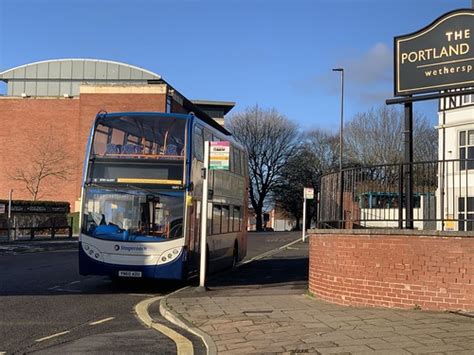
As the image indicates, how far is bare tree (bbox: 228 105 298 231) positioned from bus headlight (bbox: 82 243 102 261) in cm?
5332

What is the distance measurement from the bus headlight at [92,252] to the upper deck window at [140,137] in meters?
2.22

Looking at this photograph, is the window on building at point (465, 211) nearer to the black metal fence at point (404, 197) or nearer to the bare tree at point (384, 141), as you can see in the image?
the black metal fence at point (404, 197)

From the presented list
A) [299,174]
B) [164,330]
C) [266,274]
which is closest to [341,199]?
[164,330]

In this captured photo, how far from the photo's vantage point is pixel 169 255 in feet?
43.3

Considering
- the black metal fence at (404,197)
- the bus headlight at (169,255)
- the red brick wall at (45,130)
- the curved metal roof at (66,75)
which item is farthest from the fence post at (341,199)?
the curved metal roof at (66,75)

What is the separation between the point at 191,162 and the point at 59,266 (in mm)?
7759

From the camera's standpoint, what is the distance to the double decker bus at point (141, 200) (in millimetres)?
13266

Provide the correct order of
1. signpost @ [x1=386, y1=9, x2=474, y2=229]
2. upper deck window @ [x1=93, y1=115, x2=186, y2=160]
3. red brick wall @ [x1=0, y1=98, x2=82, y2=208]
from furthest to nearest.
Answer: red brick wall @ [x1=0, y1=98, x2=82, y2=208], upper deck window @ [x1=93, y1=115, x2=186, y2=160], signpost @ [x1=386, y1=9, x2=474, y2=229]

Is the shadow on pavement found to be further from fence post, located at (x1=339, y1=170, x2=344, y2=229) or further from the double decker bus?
fence post, located at (x1=339, y1=170, x2=344, y2=229)

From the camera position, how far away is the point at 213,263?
1647 cm

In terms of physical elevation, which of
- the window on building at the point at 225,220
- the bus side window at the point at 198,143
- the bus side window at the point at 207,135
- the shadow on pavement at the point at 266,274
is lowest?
the shadow on pavement at the point at 266,274

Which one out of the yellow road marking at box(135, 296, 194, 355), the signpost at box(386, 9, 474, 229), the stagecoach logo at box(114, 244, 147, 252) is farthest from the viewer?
the stagecoach logo at box(114, 244, 147, 252)

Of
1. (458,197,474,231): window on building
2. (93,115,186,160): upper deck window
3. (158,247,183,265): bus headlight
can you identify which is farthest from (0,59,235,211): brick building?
(458,197,474,231): window on building

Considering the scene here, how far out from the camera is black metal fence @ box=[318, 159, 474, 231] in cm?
948
